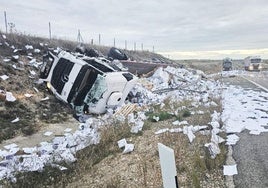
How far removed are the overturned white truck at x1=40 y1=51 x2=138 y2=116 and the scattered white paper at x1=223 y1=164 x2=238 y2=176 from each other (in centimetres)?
768

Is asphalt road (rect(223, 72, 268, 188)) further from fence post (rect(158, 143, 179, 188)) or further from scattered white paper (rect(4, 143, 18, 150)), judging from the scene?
scattered white paper (rect(4, 143, 18, 150))

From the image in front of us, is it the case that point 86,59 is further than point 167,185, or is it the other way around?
point 86,59

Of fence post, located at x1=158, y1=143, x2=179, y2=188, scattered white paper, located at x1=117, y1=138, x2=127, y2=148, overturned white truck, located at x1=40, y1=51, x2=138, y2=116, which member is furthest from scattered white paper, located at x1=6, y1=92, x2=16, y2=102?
fence post, located at x1=158, y1=143, x2=179, y2=188

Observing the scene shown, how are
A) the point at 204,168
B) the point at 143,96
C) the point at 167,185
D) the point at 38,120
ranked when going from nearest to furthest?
the point at 167,185, the point at 204,168, the point at 38,120, the point at 143,96

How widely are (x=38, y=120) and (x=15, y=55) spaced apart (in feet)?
22.6

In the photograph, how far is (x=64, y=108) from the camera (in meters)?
14.4

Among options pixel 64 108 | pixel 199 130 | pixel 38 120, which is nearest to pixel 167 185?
pixel 199 130

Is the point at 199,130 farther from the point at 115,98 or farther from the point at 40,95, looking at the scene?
the point at 40,95

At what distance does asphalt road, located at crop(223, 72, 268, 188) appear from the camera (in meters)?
5.63

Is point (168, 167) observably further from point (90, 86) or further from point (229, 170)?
point (90, 86)

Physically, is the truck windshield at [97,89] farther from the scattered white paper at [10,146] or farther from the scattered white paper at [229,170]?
the scattered white paper at [229,170]

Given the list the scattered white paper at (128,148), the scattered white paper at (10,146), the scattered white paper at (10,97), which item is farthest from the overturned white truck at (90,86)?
the scattered white paper at (128,148)

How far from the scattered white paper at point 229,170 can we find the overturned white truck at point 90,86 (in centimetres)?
768

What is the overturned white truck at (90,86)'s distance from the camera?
13.4m
